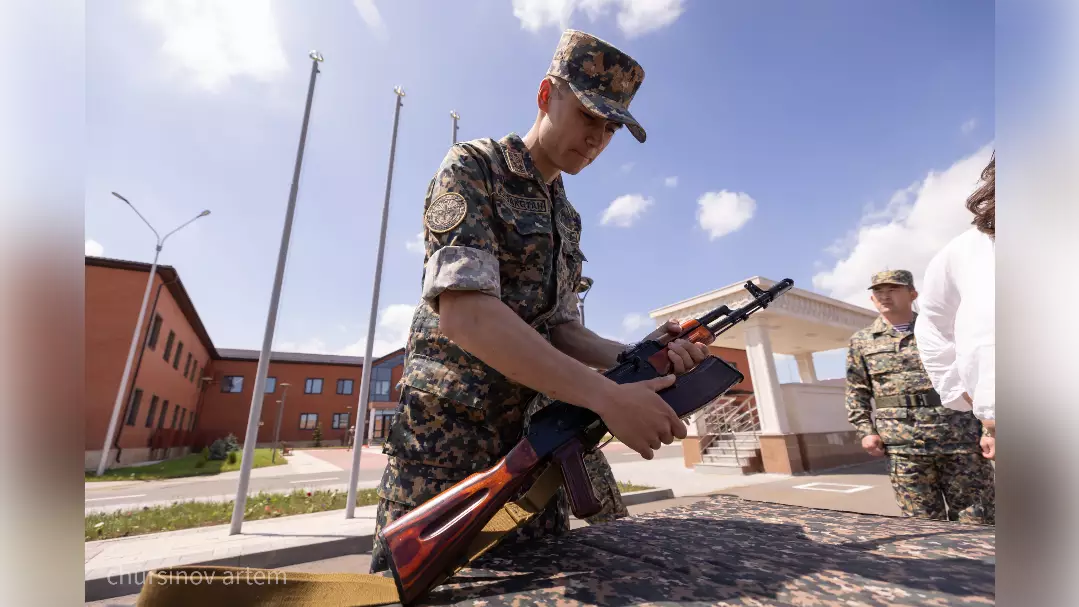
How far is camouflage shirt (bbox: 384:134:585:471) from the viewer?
1.08 meters

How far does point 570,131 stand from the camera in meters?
1.30

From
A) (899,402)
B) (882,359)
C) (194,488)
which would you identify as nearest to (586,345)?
(899,402)

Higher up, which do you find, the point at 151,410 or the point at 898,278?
the point at 151,410

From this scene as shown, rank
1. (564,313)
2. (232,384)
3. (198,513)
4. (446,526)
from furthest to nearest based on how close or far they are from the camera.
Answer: (232,384) → (198,513) → (564,313) → (446,526)

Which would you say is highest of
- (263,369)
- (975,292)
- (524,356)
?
(263,369)

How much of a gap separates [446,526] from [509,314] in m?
0.42

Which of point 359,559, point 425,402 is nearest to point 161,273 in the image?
point 359,559

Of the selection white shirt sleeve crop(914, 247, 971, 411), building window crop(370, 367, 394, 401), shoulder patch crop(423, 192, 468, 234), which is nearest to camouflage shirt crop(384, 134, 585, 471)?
shoulder patch crop(423, 192, 468, 234)

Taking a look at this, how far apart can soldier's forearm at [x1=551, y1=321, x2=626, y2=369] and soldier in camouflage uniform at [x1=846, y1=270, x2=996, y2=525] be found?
8.98 feet

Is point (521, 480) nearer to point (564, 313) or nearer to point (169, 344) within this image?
point (564, 313)

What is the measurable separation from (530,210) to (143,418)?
23.9 meters

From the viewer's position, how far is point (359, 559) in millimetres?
4930
